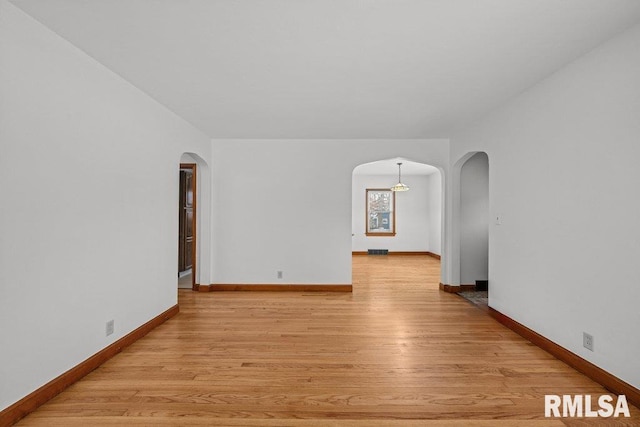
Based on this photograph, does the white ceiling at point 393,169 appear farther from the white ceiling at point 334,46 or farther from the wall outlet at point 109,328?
the wall outlet at point 109,328

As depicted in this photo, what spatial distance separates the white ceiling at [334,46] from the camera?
199 cm

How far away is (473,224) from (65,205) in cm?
540

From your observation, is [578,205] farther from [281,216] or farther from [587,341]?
[281,216]

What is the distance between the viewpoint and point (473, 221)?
5344mm

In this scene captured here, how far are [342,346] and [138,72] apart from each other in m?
3.19

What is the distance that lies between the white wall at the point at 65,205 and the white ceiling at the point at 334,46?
0.26 metres

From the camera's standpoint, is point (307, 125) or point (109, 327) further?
point (307, 125)

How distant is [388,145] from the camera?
538 cm

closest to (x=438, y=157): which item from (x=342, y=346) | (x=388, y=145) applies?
(x=388, y=145)

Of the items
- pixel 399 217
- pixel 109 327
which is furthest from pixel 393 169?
pixel 109 327

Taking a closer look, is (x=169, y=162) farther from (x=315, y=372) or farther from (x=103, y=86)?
(x=315, y=372)

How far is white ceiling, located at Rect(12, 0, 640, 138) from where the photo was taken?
1.99 meters

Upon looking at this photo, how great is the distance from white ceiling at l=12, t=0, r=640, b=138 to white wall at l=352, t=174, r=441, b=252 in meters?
6.88

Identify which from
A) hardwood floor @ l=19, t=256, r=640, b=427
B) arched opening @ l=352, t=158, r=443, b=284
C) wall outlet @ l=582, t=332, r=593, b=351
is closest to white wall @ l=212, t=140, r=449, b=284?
hardwood floor @ l=19, t=256, r=640, b=427
